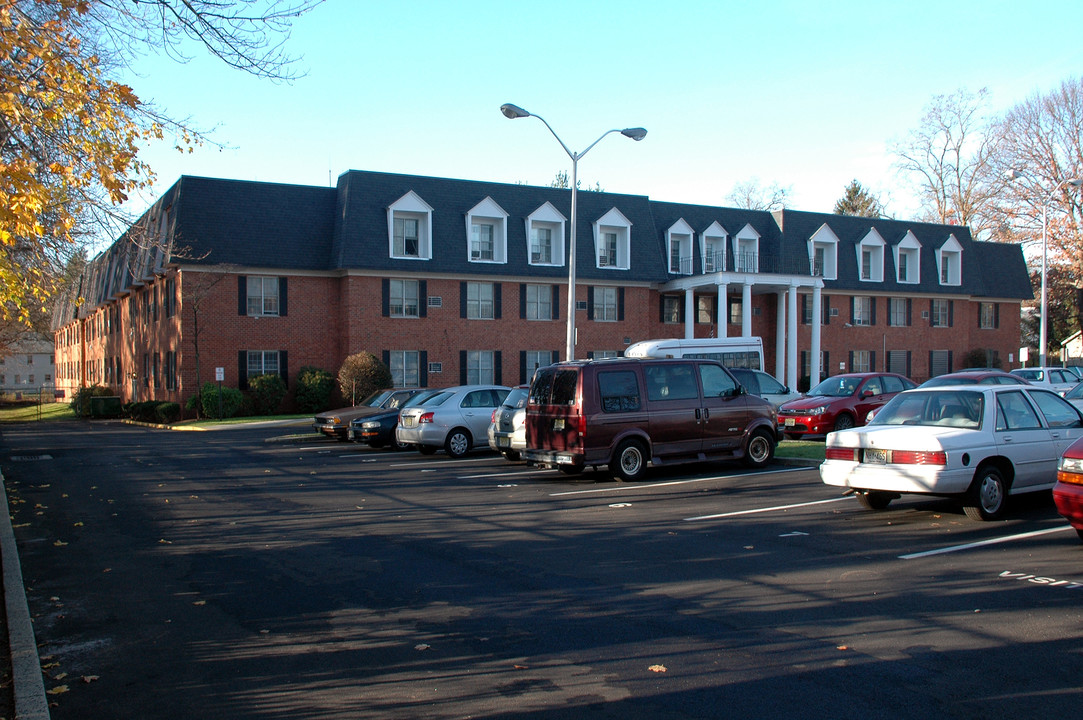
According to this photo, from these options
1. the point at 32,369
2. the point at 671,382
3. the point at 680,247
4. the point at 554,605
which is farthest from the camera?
the point at 32,369

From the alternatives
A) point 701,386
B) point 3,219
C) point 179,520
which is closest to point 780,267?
point 701,386

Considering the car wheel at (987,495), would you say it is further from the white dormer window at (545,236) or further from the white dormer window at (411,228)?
the white dormer window at (545,236)

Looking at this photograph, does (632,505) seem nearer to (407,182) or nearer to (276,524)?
(276,524)

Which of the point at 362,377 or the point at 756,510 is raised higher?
the point at 362,377

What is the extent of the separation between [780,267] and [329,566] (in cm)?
4029

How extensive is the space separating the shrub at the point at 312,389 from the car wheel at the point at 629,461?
918 inches

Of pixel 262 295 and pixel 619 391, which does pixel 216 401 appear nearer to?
pixel 262 295

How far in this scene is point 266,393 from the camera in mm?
34719

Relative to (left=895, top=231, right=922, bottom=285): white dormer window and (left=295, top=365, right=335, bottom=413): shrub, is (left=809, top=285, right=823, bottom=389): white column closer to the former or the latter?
(left=895, top=231, right=922, bottom=285): white dormer window

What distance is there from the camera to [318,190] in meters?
37.7

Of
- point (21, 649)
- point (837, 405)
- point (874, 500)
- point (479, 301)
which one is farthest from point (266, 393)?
point (21, 649)

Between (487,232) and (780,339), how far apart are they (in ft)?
52.5

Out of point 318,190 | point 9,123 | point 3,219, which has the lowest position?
point 3,219

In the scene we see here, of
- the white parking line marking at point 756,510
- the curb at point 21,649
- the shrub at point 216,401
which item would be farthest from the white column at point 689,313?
the curb at point 21,649
